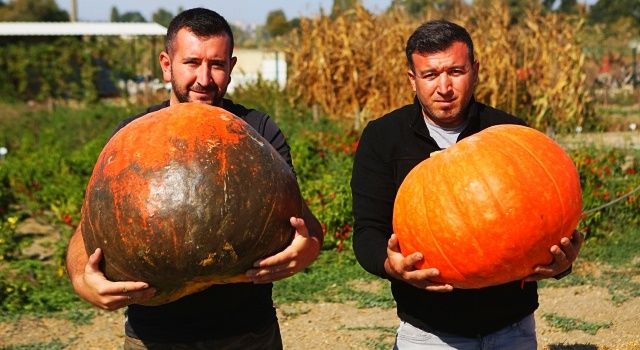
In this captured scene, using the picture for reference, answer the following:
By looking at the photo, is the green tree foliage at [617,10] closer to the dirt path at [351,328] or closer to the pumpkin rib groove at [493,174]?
the dirt path at [351,328]

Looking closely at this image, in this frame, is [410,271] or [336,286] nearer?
[410,271]

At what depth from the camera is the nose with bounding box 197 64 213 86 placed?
285 cm

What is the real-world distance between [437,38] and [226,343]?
1.29 m

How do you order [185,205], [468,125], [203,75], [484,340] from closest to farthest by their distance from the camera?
1. [185,205]
2. [203,75]
3. [484,340]
4. [468,125]

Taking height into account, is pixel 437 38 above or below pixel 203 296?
above

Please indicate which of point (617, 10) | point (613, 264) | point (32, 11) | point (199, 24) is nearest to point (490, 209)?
point (199, 24)

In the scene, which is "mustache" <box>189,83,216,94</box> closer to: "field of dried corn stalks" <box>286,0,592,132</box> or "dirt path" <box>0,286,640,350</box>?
"dirt path" <box>0,286,640,350</box>

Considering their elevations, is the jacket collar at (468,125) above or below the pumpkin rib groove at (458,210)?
above

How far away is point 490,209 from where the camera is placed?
2619 millimetres

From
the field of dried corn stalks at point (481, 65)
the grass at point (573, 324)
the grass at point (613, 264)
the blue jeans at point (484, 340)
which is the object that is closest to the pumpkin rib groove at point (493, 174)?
the blue jeans at point (484, 340)

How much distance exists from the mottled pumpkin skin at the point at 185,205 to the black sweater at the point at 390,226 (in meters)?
0.62

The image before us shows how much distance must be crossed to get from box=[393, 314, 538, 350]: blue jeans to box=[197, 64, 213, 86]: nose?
3.75ft

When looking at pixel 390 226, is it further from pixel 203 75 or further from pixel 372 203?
pixel 203 75

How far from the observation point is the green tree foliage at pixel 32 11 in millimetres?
55875
